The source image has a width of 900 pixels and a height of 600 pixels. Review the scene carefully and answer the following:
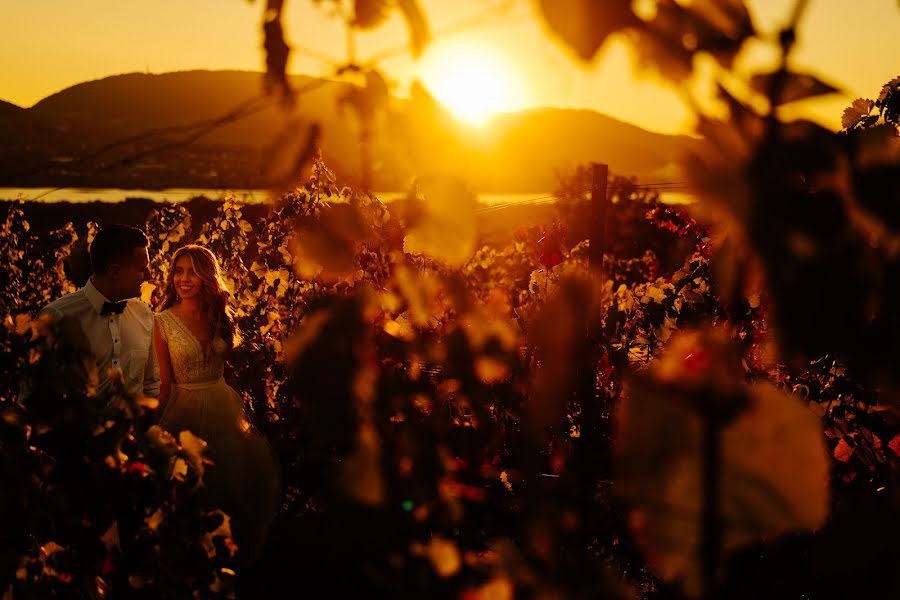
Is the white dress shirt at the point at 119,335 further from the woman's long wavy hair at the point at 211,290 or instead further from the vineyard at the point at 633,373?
the vineyard at the point at 633,373

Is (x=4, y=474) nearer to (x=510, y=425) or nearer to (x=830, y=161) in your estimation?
(x=830, y=161)

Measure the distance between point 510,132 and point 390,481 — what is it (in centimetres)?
39

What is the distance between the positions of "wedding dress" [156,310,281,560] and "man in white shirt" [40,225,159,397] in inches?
17.2

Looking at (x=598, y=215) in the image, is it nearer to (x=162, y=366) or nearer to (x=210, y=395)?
(x=210, y=395)

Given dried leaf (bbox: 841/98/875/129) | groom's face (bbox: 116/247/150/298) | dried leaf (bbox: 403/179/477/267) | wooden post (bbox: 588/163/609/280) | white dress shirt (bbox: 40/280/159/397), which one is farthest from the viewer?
wooden post (bbox: 588/163/609/280)

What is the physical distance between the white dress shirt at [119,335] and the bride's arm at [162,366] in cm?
12

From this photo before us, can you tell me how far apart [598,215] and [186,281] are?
8.88 feet

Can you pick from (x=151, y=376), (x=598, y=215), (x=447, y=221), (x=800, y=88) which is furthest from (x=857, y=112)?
(x=151, y=376)

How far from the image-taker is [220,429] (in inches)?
175

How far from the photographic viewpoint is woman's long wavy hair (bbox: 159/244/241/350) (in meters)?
4.38

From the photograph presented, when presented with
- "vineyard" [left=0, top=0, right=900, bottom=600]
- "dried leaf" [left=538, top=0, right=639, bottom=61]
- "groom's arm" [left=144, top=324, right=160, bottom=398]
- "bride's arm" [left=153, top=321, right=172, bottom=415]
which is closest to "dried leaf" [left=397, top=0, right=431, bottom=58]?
"vineyard" [left=0, top=0, right=900, bottom=600]

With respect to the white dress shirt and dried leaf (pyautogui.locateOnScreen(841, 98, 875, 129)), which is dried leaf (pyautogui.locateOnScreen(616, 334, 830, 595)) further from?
the white dress shirt

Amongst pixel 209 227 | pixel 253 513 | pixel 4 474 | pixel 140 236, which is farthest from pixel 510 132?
pixel 209 227

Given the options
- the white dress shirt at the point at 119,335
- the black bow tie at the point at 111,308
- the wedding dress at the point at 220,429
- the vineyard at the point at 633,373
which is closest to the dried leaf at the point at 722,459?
the vineyard at the point at 633,373
